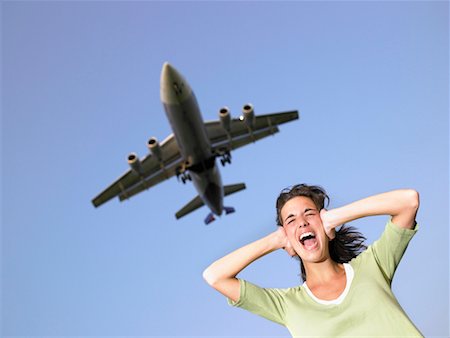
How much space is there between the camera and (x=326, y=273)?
3.02 metres

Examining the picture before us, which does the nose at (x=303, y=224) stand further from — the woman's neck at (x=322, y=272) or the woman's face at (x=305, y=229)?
the woman's neck at (x=322, y=272)

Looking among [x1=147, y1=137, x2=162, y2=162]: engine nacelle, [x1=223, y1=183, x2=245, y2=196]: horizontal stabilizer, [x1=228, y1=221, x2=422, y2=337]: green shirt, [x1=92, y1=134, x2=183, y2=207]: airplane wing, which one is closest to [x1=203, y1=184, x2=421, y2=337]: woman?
[x1=228, y1=221, x2=422, y2=337]: green shirt

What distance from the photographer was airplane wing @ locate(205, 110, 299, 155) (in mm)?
27016

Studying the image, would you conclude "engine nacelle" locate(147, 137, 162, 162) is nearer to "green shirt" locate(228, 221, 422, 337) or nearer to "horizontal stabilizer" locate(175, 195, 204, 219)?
"horizontal stabilizer" locate(175, 195, 204, 219)

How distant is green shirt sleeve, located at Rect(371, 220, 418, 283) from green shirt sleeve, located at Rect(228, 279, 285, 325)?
0.66 m

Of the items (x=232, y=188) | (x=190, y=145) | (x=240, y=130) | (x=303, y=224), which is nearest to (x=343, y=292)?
(x=303, y=224)

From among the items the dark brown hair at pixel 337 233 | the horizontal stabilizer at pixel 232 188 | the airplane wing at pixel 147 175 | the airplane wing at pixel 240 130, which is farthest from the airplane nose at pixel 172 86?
the dark brown hair at pixel 337 233

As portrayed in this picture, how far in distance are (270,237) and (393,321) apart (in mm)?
964

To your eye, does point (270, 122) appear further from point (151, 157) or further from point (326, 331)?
point (326, 331)

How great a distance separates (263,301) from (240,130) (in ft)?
80.9

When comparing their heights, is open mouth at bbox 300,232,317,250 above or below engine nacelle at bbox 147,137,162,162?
below

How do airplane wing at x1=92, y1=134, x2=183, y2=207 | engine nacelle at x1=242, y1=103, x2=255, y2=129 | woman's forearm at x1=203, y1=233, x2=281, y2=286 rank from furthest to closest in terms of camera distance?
airplane wing at x1=92, y1=134, x2=183, y2=207 < engine nacelle at x1=242, y1=103, x2=255, y2=129 < woman's forearm at x1=203, y1=233, x2=281, y2=286

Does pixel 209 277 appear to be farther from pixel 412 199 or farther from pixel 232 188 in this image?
pixel 232 188

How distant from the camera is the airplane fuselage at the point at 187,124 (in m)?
22.3
